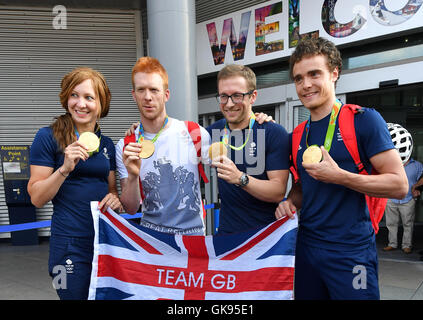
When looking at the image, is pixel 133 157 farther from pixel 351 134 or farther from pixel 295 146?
pixel 351 134

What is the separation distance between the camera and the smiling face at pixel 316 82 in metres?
2.18

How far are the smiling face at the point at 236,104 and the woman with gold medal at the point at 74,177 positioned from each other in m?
0.88

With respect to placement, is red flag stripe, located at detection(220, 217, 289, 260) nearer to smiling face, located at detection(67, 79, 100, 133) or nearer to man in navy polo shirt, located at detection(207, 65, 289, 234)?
man in navy polo shirt, located at detection(207, 65, 289, 234)

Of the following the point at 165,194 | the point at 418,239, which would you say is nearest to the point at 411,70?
the point at 418,239

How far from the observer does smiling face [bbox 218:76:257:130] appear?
243 centimetres

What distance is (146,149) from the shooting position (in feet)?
7.71

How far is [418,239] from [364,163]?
294 inches

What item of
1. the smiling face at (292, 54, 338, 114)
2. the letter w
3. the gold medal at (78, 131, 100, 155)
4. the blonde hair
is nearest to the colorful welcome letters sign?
the letter w

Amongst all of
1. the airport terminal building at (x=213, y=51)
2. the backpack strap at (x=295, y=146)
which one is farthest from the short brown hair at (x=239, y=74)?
the airport terminal building at (x=213, y=51)

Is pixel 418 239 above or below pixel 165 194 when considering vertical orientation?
below

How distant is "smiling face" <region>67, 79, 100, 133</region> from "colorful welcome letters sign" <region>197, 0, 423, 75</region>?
218 inches

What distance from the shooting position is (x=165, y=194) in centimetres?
244

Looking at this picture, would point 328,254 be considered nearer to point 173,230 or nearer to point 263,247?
point 263,247

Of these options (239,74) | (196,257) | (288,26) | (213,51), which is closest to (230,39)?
(213,51)
